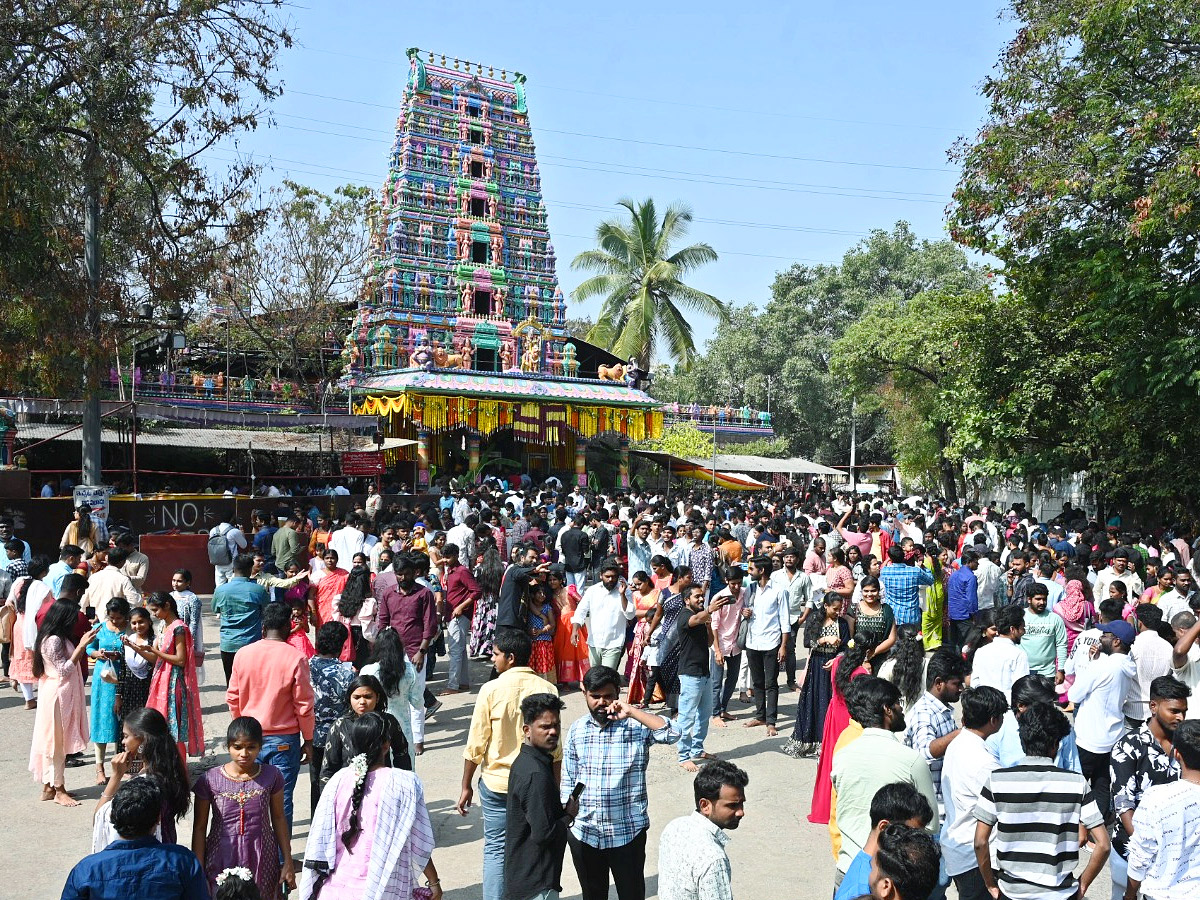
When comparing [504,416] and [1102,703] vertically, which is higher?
[504,416]

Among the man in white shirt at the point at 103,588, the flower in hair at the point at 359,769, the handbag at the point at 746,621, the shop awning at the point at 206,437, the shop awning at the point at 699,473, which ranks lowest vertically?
the shop awning at the point at 699,473

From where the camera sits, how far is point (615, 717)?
4.51 meters

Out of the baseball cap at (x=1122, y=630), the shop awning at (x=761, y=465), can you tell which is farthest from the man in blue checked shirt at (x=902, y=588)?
the shop awning at (x=761, y=465)

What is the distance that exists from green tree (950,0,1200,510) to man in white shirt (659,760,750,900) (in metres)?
12.6

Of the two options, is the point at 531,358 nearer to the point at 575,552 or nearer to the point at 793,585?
the point at 575,552

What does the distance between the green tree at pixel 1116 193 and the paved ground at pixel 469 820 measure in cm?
1007

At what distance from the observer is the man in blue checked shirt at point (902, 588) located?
9.37 m

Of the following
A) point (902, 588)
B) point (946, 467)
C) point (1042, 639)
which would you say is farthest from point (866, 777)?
point (946, 467)

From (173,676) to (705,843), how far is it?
4355 millimetres

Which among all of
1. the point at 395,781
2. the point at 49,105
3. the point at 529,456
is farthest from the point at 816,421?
the point at 395,781

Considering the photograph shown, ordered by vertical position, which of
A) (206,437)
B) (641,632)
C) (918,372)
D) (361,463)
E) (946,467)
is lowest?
(641,632)

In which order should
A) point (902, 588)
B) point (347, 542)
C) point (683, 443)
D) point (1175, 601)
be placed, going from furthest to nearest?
point (683, 443), point (347, 542), point (902, 588), point (1175, 601)

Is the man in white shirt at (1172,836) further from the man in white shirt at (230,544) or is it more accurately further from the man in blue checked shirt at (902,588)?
the man in white shirt at (230,544)

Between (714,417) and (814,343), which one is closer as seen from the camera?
(714,417)
